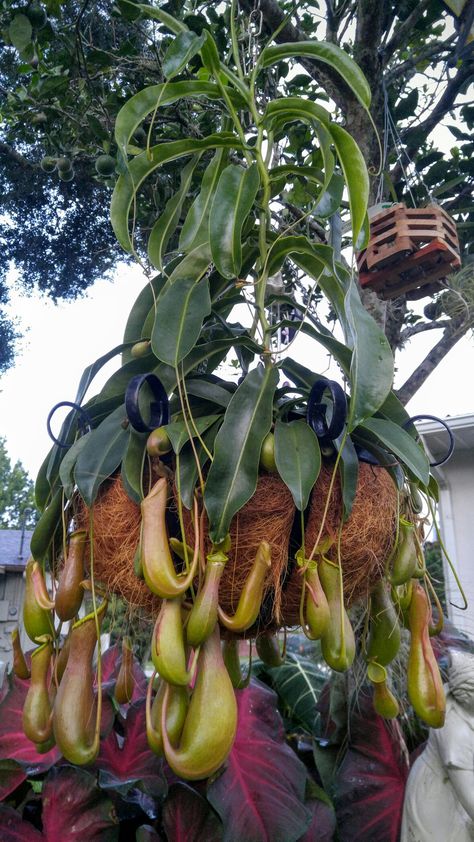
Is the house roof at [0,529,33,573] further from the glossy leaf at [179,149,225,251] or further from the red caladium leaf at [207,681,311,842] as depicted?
the glossy leaf at [179,149,225,251]

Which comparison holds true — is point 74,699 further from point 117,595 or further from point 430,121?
point 430,121

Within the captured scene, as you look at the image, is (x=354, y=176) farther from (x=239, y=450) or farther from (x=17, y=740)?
(x=17, y=740)

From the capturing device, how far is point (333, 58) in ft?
2.99

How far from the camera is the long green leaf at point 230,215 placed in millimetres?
836

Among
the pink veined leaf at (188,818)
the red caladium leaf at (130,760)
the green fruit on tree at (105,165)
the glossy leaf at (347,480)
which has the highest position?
the green fruit on tree at (105,165)

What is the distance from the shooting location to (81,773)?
52.2 inches

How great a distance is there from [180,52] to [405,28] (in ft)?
4.70

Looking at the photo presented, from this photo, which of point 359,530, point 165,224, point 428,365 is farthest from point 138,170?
point 428,365

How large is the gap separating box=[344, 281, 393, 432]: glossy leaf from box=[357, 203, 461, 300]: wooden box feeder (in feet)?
2.40

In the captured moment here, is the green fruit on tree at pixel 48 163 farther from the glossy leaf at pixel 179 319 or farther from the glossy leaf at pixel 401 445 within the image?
the glossy leaf at pixel 401 445

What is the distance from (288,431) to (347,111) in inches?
52.4

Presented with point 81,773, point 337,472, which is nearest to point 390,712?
point 337,472

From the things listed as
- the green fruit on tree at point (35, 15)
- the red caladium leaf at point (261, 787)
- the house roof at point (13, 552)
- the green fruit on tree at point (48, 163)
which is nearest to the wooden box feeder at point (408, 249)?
the green fruit on tree at point (35, 15)

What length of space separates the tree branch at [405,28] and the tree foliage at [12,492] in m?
18.6
